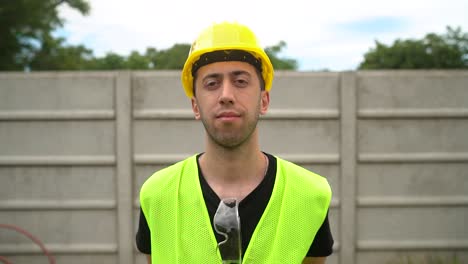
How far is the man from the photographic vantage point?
1340mm

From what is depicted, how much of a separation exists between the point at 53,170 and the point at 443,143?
130 inches

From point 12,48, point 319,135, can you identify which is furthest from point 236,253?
point 12,48

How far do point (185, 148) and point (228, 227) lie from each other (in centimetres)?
297

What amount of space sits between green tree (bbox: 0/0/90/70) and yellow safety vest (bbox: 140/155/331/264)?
383 inches

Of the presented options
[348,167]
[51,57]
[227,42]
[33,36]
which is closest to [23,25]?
[33,36]

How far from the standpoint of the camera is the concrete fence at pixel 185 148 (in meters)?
4.14

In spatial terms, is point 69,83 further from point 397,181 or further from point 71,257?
point 397,181

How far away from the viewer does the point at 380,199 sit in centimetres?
423

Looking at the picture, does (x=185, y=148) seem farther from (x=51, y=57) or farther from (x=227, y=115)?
(x=51, y=57)

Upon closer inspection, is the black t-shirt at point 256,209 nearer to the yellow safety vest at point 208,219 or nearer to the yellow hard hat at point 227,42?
the yellow safety vest at point 208,219

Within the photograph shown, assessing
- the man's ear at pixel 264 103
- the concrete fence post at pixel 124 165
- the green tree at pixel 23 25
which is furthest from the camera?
the green tree at pixel 23 25

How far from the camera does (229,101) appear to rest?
1.30 m

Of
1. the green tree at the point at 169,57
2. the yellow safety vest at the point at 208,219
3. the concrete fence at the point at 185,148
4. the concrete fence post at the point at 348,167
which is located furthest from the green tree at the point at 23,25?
the green tree at the point at 169,57

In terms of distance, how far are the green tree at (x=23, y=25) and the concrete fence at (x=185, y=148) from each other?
22.3 feet
